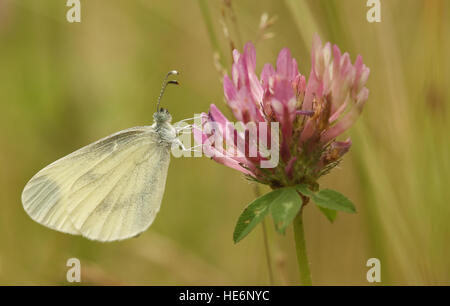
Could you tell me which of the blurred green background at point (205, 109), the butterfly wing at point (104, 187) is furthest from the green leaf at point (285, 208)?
the butterfly wing at point (104, 187)

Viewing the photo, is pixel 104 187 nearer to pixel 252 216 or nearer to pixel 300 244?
pixel 252 216

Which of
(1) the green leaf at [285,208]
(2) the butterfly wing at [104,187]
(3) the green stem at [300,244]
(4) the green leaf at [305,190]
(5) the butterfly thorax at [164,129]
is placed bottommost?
(3) the green stem at [300,244]

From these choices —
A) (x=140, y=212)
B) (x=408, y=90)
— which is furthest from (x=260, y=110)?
(x=408, y=90)

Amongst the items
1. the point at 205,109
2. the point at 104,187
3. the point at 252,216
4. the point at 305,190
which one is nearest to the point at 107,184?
the point at 104,187

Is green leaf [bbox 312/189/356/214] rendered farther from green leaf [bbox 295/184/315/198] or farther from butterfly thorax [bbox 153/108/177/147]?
butterfly thorax [bbox 153/108/177/147]

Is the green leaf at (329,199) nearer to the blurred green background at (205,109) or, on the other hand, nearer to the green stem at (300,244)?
the green stem at (300,244)
